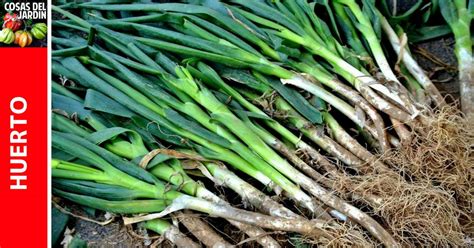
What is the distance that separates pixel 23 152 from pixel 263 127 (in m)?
0.72

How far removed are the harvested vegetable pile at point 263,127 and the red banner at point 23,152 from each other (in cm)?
6

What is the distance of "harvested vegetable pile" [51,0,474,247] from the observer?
182cm

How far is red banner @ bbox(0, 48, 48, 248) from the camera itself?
194 cm

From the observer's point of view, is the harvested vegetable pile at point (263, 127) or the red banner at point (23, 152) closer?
the harvested vegetable pile at point (263, 127)

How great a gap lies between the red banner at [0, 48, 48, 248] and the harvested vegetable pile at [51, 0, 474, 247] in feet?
0.18

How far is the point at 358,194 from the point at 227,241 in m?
0.39

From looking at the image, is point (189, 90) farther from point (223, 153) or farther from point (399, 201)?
point (399, 201)

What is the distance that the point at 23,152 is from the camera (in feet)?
6.55

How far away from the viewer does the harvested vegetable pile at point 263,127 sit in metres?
1.82

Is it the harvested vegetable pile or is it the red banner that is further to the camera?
the red banner

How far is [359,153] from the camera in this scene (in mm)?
1954

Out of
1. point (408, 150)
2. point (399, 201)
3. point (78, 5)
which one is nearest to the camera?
point (399, 201)

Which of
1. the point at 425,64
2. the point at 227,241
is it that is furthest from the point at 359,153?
the point at 425,64

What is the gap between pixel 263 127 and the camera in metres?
2.06
